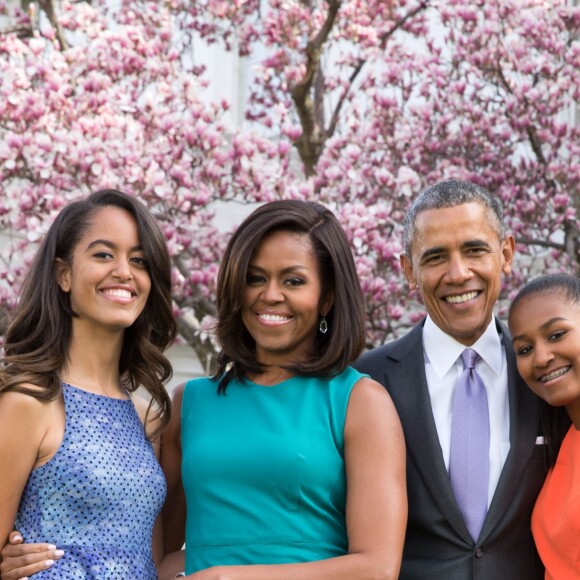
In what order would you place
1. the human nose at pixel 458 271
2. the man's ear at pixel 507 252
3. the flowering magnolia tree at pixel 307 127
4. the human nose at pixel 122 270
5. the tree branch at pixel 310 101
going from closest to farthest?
the human nose at pixel 122 270, the human nose at pixel 458 271, the man's ear at pixel 507 252, the flowering magnolia tree at pixel 307 127, the tree branch at pixel 310 101

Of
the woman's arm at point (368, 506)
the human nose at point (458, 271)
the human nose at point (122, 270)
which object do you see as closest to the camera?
the woman's arm at point (368, 506)

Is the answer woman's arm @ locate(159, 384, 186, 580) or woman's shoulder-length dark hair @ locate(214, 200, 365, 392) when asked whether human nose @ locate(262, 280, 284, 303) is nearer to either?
woman's shoulder-length dark hair @ locate(214, 200, 365, 392)

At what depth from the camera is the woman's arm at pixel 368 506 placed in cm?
285

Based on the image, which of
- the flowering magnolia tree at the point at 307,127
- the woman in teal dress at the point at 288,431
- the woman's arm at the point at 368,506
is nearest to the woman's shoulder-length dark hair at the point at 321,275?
the woman in teal dress at the point at 288,431

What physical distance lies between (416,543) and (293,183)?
354 centimetres

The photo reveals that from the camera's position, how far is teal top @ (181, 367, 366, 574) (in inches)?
119

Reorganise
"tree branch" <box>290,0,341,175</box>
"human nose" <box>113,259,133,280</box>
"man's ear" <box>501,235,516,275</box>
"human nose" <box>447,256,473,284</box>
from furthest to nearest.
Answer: "tree branch" <box>290,0,341,175</box> → "man's ear" <box>501,235,516,275</box> → "human nose" <box>447,256,473,284</box> → "human nose" <box>113,259,133,280</box>

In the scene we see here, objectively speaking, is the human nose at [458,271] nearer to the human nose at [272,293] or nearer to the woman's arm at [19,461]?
the human nose at [272,293]

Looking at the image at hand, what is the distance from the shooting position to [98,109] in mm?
6477

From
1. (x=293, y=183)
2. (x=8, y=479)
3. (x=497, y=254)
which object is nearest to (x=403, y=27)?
(x=293, y=183)

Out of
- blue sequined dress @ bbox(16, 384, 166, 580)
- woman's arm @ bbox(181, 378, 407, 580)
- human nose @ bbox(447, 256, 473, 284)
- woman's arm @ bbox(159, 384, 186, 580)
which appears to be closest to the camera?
woman's arm @ bbox(181, 378, 407, 580)

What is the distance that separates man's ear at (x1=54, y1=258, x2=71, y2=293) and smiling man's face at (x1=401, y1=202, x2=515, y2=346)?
1136mm

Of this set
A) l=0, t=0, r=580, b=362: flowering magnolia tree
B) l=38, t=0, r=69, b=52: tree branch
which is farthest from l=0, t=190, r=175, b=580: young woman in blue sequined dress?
l=38, t=0, r=69, b=52: tree branch

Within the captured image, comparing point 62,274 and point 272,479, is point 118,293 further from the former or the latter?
point 272,479
